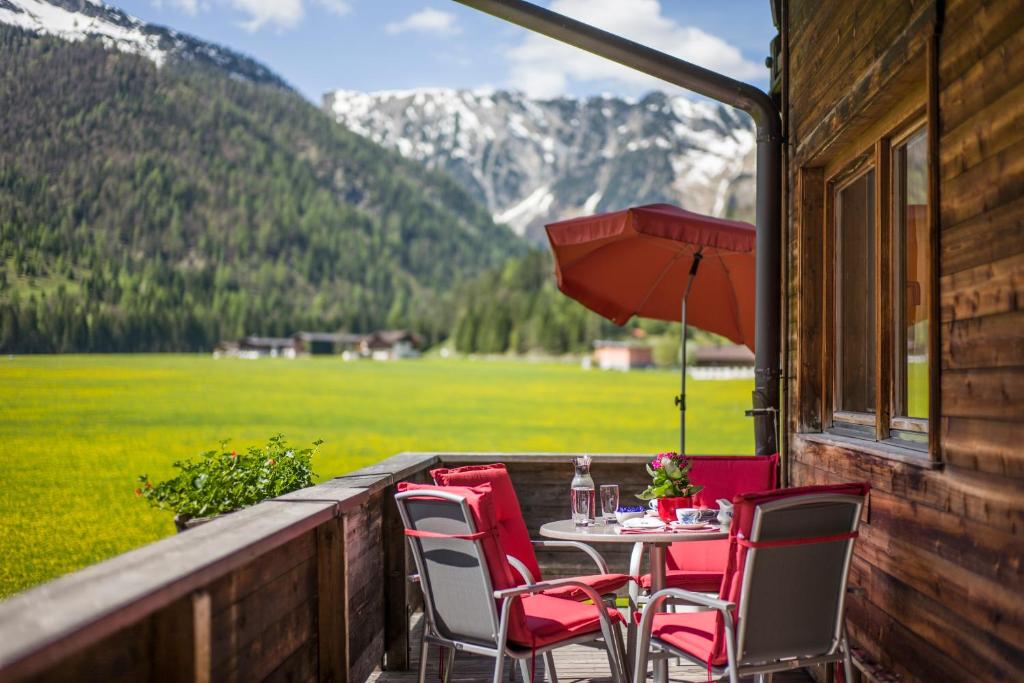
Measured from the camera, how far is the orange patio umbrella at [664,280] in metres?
5.43

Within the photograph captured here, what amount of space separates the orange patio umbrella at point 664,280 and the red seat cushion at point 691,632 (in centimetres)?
218

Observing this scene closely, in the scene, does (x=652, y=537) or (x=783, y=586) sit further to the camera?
(x=652, y=537)

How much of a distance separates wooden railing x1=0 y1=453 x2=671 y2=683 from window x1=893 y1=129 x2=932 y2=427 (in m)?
1.84

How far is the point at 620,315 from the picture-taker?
590cm

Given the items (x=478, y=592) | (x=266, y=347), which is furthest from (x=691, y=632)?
(x=266, y=347)

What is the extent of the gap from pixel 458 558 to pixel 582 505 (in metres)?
0.76

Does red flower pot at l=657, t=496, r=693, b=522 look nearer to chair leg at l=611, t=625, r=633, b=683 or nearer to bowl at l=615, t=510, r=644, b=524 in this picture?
bowl at l=615, t=510, r=644, b=524

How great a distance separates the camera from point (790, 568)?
2.64 meters

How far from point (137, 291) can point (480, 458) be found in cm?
4735

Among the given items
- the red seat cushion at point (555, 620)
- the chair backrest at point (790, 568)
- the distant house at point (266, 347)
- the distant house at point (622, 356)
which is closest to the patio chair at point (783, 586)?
the chair backrest at point (790, 568)

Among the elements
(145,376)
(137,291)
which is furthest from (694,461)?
(145,376)

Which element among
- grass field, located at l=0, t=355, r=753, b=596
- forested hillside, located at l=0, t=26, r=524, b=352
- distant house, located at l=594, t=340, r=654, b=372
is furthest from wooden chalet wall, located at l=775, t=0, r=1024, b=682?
distant house, located at l=594, t=340, r=654, b=372

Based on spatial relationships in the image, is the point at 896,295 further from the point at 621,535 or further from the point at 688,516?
the point at 621,535

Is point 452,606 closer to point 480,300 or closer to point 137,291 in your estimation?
point 137,291
